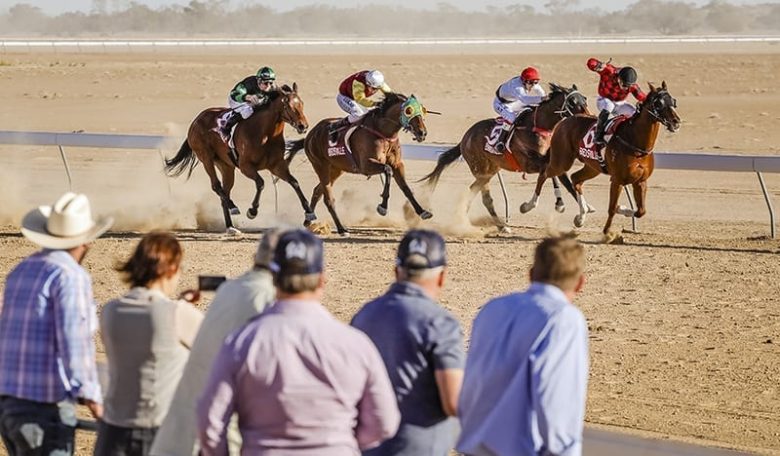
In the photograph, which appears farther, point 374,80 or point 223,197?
point 223,197

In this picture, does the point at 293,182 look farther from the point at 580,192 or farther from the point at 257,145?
the point at 580,192

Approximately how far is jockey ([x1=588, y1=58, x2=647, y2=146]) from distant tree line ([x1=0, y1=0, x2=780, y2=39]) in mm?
111197

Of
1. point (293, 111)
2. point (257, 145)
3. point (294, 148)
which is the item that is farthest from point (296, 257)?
point (294, 148)

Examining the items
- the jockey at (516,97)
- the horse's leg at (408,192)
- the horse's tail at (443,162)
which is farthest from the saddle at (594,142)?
the horse's tail at (443,162)

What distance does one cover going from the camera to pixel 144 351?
17.1 feet

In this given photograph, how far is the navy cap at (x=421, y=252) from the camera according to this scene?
16.4 feet

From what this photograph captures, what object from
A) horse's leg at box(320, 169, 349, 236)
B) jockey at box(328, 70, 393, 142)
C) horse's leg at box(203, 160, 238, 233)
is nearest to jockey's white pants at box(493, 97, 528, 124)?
jockey at box(328, 70, 393, 142)

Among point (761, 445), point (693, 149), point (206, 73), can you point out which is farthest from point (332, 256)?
point (206, 73)

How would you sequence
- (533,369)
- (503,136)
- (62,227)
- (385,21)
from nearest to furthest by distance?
(533,369)
(62,227)
(503,136)
(385,21)

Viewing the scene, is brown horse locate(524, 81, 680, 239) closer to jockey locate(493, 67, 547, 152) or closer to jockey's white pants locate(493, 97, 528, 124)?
jockey locate(493, 67, 547, 152)

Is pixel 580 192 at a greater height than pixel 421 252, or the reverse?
pixel 421 252

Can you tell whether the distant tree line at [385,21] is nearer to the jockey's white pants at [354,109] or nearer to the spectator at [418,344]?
the jockey's white pants at [354,109]

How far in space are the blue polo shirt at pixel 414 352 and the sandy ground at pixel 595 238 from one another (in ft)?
12.5

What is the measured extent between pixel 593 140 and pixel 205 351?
13366 mm
